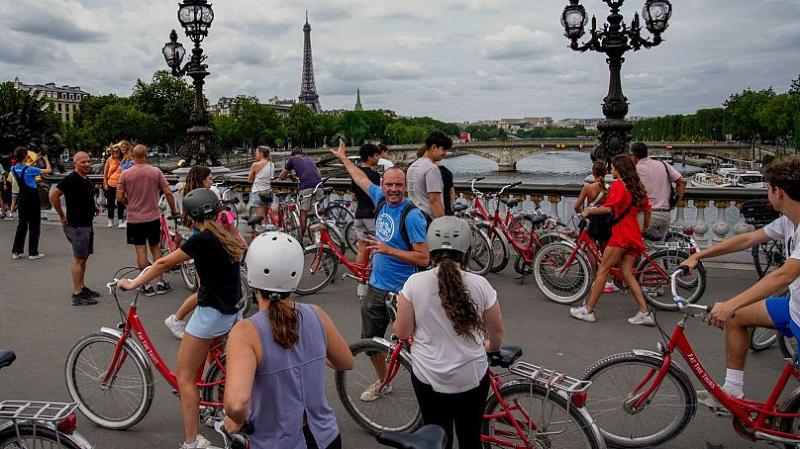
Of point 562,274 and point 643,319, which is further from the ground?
point 562,274

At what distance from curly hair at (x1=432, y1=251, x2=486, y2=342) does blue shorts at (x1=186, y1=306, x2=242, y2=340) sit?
1.46m

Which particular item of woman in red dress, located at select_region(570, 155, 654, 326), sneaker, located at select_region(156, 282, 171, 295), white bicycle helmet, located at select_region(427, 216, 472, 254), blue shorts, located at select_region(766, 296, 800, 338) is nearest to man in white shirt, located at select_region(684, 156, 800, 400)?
blue shorts, located at select_region(766, 296, 800, 338)

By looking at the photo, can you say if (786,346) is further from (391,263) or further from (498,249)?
(498,249)

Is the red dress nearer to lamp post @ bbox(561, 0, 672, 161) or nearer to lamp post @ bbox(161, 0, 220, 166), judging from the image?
lamp post @ bbox(561, 0, 672, 161)

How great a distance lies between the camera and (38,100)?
789 inches

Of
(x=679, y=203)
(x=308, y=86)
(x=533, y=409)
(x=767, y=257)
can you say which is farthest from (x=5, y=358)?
(x=308, y=86)

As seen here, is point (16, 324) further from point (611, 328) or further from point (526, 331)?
point (611, 328)

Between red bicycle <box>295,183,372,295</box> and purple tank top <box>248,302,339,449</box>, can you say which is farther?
red bicycle <box>295,183,372,295</box>

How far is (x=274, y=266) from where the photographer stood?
8.23 feet

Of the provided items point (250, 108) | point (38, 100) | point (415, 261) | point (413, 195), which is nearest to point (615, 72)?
point (413, 195)

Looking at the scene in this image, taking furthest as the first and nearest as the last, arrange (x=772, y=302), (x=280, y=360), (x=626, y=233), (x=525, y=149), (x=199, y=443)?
1. (x=525, y=149)
2. (x=626, y=233)
3. (x=772, y=302)
4. (x=199, y=443)
5. (x=280, y=360)

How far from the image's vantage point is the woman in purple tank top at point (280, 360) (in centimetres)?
239

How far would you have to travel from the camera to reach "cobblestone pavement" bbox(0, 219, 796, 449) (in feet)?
14.3

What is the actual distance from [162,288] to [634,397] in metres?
5.92
